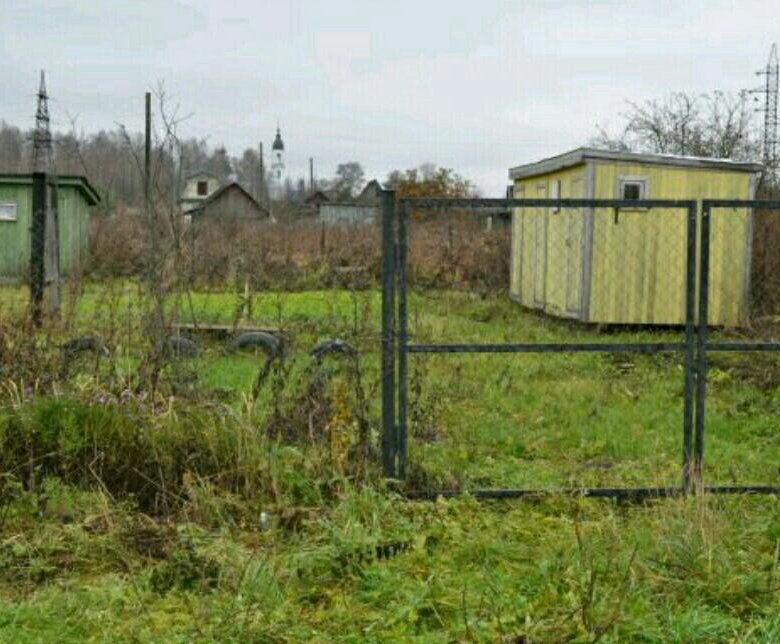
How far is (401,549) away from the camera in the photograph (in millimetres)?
4312

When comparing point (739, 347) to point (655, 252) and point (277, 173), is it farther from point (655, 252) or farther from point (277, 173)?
point (277, 173)

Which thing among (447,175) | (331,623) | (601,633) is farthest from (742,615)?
(447,175)

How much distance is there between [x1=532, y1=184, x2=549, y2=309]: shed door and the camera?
1465cm

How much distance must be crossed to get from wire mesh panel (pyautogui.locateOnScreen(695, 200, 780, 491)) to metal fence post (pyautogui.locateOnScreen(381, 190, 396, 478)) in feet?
5.85

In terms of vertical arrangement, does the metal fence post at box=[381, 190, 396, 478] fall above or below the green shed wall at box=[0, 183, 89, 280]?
Result: below

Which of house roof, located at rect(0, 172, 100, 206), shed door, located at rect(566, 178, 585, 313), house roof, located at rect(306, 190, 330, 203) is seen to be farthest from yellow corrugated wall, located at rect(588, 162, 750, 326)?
house roof, located at rect(306, 190, 330, 203)

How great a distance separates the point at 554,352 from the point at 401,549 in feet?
6.97

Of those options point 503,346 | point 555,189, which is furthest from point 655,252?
point 503,346

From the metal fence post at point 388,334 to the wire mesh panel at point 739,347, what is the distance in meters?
1.78

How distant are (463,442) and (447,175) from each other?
35520mm

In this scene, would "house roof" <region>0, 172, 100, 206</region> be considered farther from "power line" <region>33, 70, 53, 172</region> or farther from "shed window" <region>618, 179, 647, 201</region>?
"shed window" <region>618, 179, 647, 201</region>

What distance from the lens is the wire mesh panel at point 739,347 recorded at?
17.4 ft

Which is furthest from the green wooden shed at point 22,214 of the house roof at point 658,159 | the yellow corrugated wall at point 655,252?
the yellow corrugated wall at point 655,252

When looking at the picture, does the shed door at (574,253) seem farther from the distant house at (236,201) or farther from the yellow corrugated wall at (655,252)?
the distant house at (236,201)
